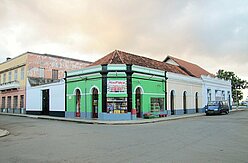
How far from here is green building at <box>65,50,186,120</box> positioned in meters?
23.9

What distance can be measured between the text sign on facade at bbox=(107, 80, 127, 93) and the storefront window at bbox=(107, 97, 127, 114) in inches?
31.3

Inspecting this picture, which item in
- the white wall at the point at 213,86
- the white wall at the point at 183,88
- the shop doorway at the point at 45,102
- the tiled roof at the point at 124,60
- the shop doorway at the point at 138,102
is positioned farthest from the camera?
the white wall at the point at 213,86

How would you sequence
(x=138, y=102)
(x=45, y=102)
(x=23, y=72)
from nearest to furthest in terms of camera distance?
(x=138, y=102)
(x=45, y=102)
(x=23, y=72)

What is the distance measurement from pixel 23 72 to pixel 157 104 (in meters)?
23.5

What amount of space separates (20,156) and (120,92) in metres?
16.3

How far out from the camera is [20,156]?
8047 mm

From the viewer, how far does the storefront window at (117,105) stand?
934 inches

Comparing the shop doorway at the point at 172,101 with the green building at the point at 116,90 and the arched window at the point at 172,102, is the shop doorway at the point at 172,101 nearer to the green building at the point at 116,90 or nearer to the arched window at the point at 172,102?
the arched window at the point at 172,102

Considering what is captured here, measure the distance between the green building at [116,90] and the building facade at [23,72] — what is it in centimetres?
1223

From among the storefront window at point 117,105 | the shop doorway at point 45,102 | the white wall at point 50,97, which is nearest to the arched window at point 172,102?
the storefront window at point 117,105

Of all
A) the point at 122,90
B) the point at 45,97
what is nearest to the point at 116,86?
the point at 122,90

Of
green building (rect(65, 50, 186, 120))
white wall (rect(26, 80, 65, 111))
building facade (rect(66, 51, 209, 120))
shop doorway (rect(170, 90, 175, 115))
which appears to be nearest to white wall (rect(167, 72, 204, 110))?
building facade (rect(66, 51, 209, 120))

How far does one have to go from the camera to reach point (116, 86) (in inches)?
947

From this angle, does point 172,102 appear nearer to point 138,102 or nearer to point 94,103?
point 138,102
